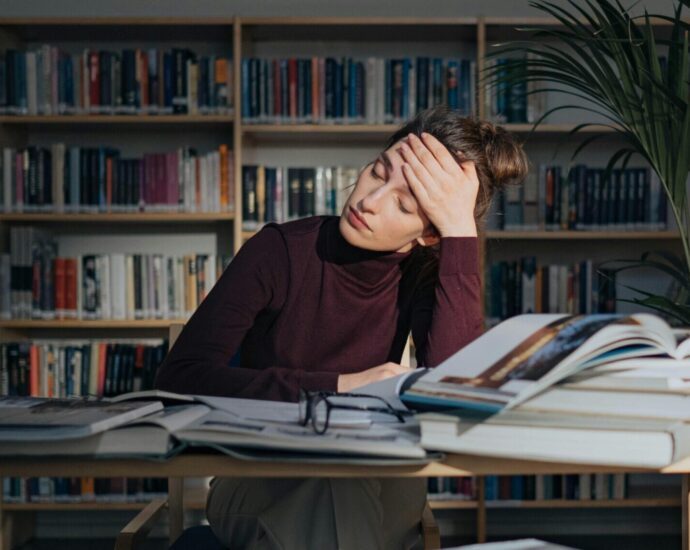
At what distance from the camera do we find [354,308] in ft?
4.73

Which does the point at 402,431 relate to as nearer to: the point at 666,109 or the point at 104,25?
the point at 666,109

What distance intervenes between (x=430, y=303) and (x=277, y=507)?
2.04 feet

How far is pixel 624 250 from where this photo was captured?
3602mm

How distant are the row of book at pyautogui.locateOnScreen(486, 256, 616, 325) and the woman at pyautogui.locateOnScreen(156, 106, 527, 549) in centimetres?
187

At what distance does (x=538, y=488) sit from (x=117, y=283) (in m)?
1.75

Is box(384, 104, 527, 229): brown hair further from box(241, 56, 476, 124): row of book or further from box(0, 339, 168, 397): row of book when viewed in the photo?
box(0, 339, 168, 397): row of book

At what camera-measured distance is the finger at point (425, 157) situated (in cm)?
127

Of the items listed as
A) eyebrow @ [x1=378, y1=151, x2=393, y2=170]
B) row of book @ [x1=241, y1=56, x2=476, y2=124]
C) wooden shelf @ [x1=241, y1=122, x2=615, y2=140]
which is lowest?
eyebrow @ [x1=378, y1=151, x2=393, y2=170]

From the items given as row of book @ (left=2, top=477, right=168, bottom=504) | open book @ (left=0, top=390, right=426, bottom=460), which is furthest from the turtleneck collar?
row of book @ (left=2, top=477, right=168, bottom=504)

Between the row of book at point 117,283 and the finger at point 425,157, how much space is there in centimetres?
213

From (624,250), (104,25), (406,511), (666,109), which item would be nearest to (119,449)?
(406,511)

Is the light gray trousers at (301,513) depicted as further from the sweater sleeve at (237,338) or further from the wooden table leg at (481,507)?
the wooden table leg at (481,507)

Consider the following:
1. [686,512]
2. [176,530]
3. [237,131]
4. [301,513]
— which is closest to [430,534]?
[301,513]

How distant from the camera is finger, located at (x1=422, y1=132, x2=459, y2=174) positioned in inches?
50.6
